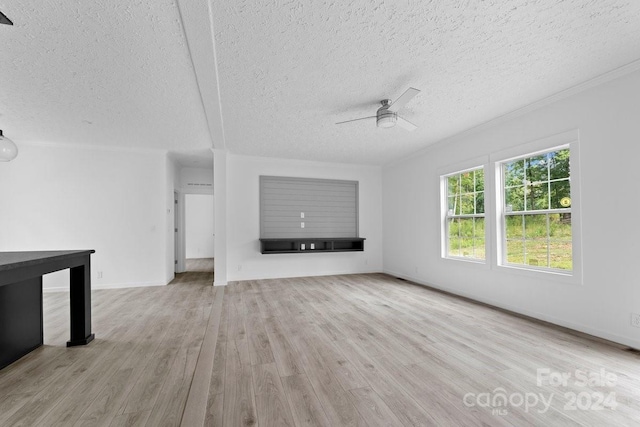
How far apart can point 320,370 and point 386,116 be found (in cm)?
259

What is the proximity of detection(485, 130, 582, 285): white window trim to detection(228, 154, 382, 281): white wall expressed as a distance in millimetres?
3046

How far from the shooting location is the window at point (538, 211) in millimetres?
3098

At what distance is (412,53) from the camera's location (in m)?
2.30

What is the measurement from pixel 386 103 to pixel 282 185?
10.8 ft

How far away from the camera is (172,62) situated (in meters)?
2.44

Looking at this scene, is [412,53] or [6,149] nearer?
[412,53]

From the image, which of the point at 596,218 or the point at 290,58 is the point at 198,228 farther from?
the point at 596,218

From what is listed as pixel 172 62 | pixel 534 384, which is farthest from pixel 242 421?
pixel 172 62

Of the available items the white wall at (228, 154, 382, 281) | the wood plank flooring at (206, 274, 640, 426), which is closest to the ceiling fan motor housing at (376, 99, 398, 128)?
the wood plank flooring at (206, 274, 640, 426)

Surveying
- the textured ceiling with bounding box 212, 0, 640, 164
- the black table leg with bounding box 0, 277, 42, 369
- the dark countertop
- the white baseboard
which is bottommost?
the white baseboard

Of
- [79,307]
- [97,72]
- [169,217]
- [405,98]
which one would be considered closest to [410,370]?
[405,98]

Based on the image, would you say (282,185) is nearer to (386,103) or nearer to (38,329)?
(386,103)

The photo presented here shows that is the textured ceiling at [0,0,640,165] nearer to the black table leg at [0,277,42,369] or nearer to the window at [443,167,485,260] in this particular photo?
the window at [443,167,485,260]

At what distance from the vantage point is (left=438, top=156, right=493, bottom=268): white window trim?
3893 millimetres
